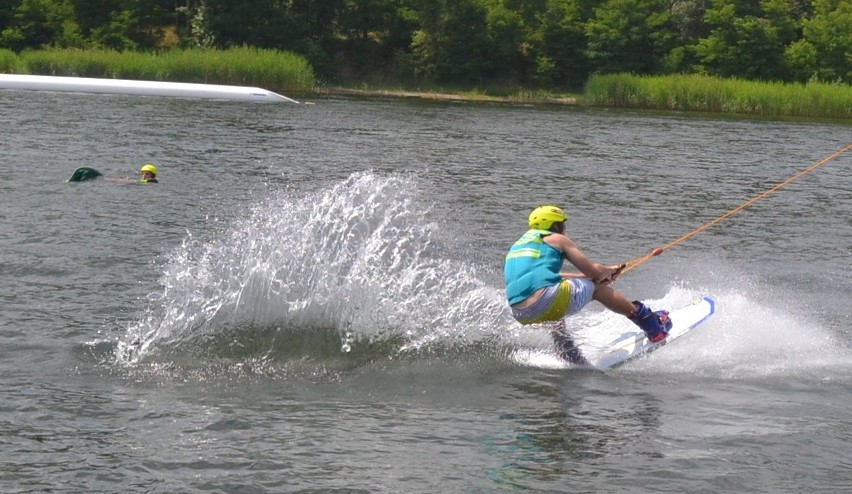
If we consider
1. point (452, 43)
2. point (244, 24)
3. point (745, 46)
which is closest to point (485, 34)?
point (452, 43)

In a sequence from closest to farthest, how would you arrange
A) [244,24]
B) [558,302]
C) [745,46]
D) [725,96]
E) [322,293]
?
[558,302] → [322,293] → [725,96] → [745,46] → [244,24]

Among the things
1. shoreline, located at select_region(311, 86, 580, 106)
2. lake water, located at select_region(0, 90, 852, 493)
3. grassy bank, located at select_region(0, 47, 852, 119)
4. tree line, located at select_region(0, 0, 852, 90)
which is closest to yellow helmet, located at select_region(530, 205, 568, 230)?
lake water, located at select_region(0, 90, 852, 493)

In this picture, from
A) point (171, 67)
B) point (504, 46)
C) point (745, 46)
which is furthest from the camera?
point (504, 46)

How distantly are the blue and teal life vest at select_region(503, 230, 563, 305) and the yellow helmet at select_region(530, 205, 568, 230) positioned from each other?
0.21ft

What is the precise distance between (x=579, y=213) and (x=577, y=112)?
97.3 ft

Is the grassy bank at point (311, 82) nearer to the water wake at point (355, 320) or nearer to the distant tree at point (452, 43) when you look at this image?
the distant tree at point (452, 43)

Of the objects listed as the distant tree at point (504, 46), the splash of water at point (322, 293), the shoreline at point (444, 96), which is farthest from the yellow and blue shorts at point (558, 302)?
the distant tree at point (504, 46)

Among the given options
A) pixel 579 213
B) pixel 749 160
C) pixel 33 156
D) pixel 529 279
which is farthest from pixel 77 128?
pixel 529 279

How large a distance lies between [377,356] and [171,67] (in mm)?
45551

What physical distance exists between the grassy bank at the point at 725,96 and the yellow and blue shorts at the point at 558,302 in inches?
1725

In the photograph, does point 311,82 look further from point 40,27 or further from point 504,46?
point 40,27

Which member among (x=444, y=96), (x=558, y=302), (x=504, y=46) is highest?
(x=558, y=302)

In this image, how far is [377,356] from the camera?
11914 mm

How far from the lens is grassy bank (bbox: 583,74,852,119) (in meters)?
52.0
